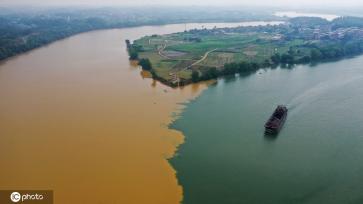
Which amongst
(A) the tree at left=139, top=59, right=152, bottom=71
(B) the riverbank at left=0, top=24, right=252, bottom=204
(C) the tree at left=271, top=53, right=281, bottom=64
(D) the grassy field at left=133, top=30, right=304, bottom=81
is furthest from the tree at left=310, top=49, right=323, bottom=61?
(A) the tree at left=139, top=59, right=152, bottom=71

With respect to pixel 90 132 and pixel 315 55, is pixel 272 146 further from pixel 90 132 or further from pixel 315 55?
pixel 315 55

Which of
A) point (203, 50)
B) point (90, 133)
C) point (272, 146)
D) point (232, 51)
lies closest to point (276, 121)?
point (272, 146)

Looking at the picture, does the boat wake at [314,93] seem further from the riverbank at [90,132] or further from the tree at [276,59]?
the tree at [276,59]

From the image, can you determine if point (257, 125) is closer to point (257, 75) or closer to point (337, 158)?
point (337, 158)

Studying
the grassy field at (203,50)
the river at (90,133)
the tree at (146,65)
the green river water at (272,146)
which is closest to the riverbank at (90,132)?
the river at (90,133)

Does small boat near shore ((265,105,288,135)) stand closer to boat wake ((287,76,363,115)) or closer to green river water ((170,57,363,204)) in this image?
green river water ((170,57,363,204))

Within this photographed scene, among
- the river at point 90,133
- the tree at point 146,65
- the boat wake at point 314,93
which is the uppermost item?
the tree at point 146,65
